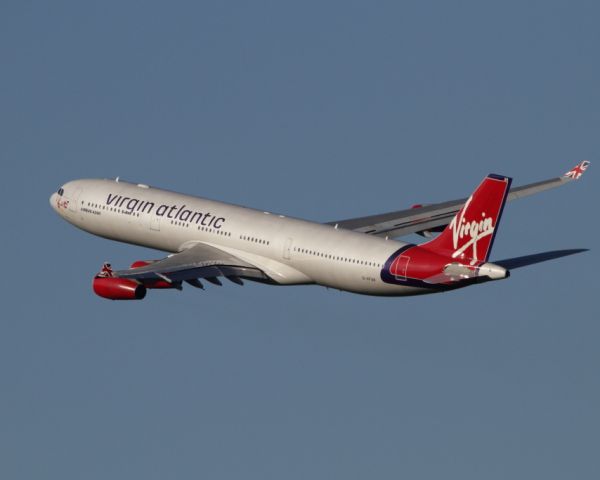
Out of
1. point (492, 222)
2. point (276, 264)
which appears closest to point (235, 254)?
point (276, 264)

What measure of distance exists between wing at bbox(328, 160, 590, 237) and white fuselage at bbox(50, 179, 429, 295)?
661cm

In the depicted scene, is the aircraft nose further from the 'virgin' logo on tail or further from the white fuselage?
the 'virgin' logo on tail

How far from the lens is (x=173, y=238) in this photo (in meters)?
140

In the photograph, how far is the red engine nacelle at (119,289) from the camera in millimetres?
128250

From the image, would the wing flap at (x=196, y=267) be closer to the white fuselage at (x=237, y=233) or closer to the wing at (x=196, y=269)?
the wing at (x=196, y=269)

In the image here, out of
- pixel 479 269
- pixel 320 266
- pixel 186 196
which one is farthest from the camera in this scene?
pixel 186 196

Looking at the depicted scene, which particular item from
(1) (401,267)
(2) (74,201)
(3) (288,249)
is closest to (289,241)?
(3) (288,249)

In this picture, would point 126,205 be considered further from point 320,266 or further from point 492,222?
point 492,222

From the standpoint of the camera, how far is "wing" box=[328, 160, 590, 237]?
470 ft

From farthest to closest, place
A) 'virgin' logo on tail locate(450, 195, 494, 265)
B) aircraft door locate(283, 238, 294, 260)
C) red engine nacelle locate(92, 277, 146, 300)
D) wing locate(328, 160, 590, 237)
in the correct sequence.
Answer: wing locate(328, 160, 590, 237) < aircraft door locate(283, 238, 294, 260) < red engine nacelle locate(92, 277, 146, 300) < 'virgin' logo on tail locate(450, 195, 494, 265)

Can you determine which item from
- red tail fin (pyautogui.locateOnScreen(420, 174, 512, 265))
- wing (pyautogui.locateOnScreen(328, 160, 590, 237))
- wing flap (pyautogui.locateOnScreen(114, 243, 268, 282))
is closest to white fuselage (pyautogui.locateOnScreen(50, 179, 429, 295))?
wing flap (pyautogui.locateOnScreen(114, 243, 268, 282))

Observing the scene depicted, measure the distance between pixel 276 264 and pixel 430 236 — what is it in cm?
1464

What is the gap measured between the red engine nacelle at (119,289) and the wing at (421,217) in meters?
17.6

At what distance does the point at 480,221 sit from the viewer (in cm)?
12494
